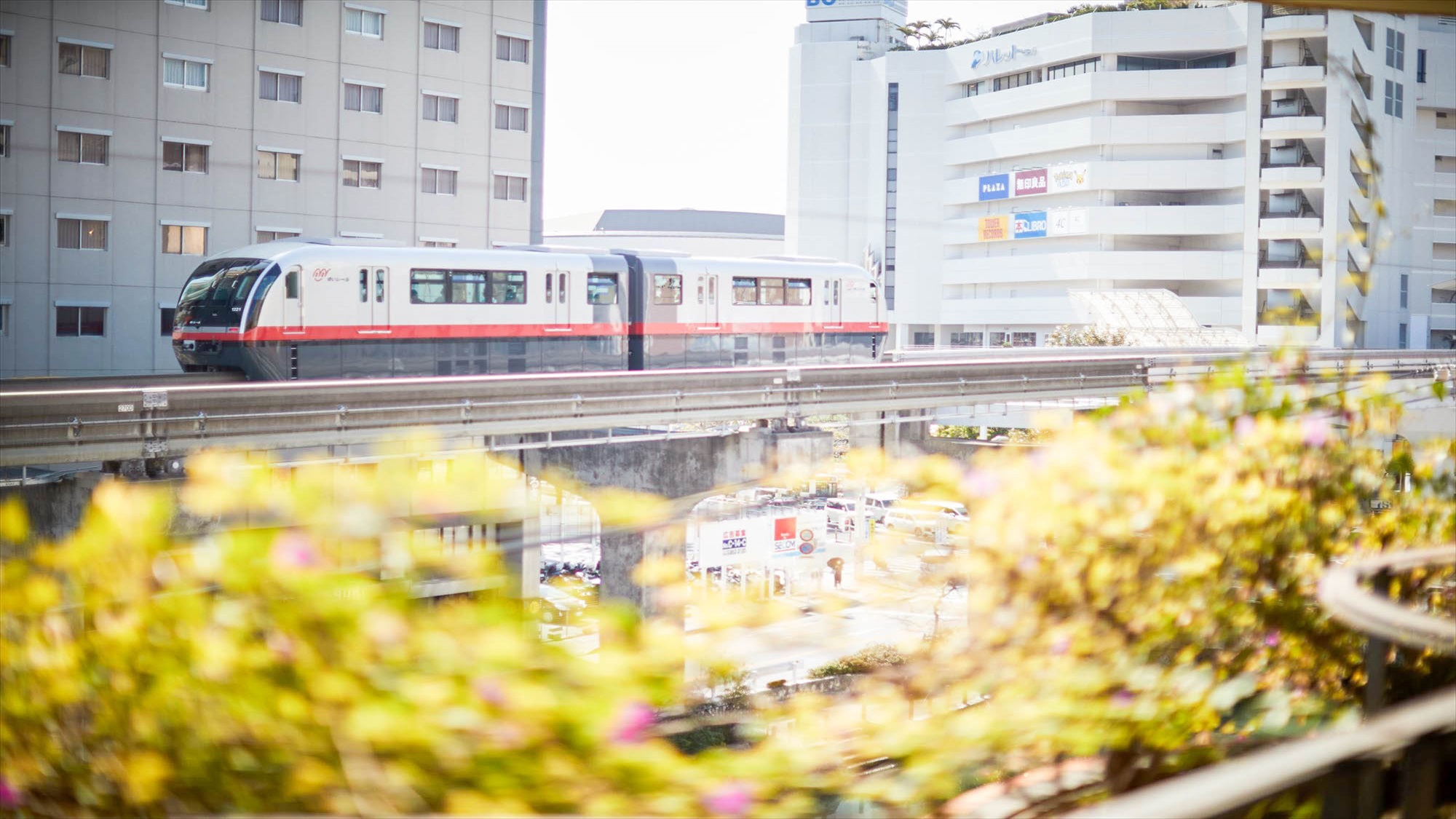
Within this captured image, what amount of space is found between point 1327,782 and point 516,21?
29.3m

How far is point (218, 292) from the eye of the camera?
1638 centimetres

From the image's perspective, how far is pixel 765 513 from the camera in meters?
3.59

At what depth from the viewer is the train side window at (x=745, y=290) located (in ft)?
68.6

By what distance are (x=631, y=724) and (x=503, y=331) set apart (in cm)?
1683

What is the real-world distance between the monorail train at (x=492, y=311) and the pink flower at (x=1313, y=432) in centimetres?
1436

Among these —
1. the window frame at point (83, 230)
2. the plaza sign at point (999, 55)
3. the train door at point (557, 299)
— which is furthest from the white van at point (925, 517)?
the plaza sign at point (999, 55)

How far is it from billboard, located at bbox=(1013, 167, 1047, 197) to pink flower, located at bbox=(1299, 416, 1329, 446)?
49633mm

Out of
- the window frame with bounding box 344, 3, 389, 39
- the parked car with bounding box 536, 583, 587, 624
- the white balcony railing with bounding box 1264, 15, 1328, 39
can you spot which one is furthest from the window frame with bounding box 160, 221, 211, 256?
the white balcony railing with bounding box 1264, 15, 1328, 39

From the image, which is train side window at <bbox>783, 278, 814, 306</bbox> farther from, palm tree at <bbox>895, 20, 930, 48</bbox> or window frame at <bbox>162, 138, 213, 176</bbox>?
palm tree at <bbox>895, 20, 930, 48</bbox>

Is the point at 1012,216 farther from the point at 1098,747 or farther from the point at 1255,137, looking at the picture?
the point at 1098,747

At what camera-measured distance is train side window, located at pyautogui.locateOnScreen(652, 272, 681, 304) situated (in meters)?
19.9

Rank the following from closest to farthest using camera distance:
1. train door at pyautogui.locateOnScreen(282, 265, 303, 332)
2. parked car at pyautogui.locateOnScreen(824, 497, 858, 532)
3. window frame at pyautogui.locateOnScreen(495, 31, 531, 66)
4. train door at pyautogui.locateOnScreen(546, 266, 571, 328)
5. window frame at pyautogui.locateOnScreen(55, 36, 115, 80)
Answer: parked car at pyautogui.locateOnScreen(824, 497, 858, 532), train door at pyautogui.locateOnScreen(282, 265, 303, 332), train door at pyautogui.locateOnScreen(546, 266, 571, 328), window frame at pyautogui.locateOnScreen(55, 36, 115, 80), window frame at pyautogui.locateOnScreen(495, 31, 531, 66)

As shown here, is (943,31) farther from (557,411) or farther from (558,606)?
(558,606)

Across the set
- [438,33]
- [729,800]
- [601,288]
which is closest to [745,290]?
[601,288]
